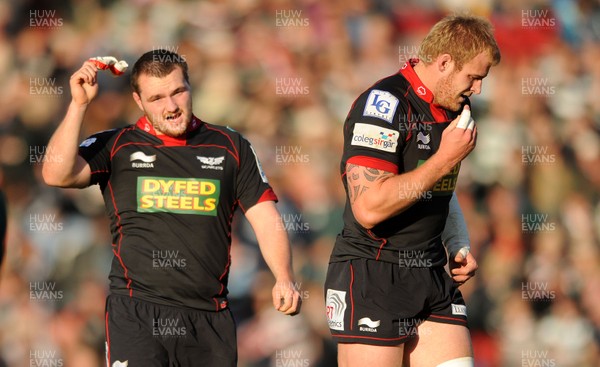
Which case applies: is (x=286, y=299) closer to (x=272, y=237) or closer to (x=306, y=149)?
(x=272, y=237)

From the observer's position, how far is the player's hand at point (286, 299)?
15.7ft

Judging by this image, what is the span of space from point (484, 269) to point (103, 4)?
13.8 feet

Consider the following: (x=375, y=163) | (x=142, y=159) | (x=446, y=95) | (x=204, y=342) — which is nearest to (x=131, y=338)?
(x=204, y=342)

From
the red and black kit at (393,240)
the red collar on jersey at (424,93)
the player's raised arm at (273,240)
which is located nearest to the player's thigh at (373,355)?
the red and black kit at (393,240)

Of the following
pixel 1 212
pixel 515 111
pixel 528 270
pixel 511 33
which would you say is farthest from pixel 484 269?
pixel 1 212

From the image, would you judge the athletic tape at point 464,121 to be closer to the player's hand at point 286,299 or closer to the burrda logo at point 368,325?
the burrda logo at point 368,325

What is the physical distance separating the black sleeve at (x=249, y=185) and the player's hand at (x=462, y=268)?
104cm

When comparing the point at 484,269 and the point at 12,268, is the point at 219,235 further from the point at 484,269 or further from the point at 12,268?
the point at 484,269

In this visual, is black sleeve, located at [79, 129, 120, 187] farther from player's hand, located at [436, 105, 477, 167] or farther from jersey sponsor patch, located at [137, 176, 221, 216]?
player's hand, located at [436, 105, 477, 167]

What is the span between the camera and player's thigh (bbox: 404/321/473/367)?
4746mm

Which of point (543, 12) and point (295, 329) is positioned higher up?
point (543, 12)

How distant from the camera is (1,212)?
3.31 m

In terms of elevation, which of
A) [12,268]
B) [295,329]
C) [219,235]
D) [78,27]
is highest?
[78,27]

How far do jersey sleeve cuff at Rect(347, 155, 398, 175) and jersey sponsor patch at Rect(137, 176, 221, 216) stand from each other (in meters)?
0.95
